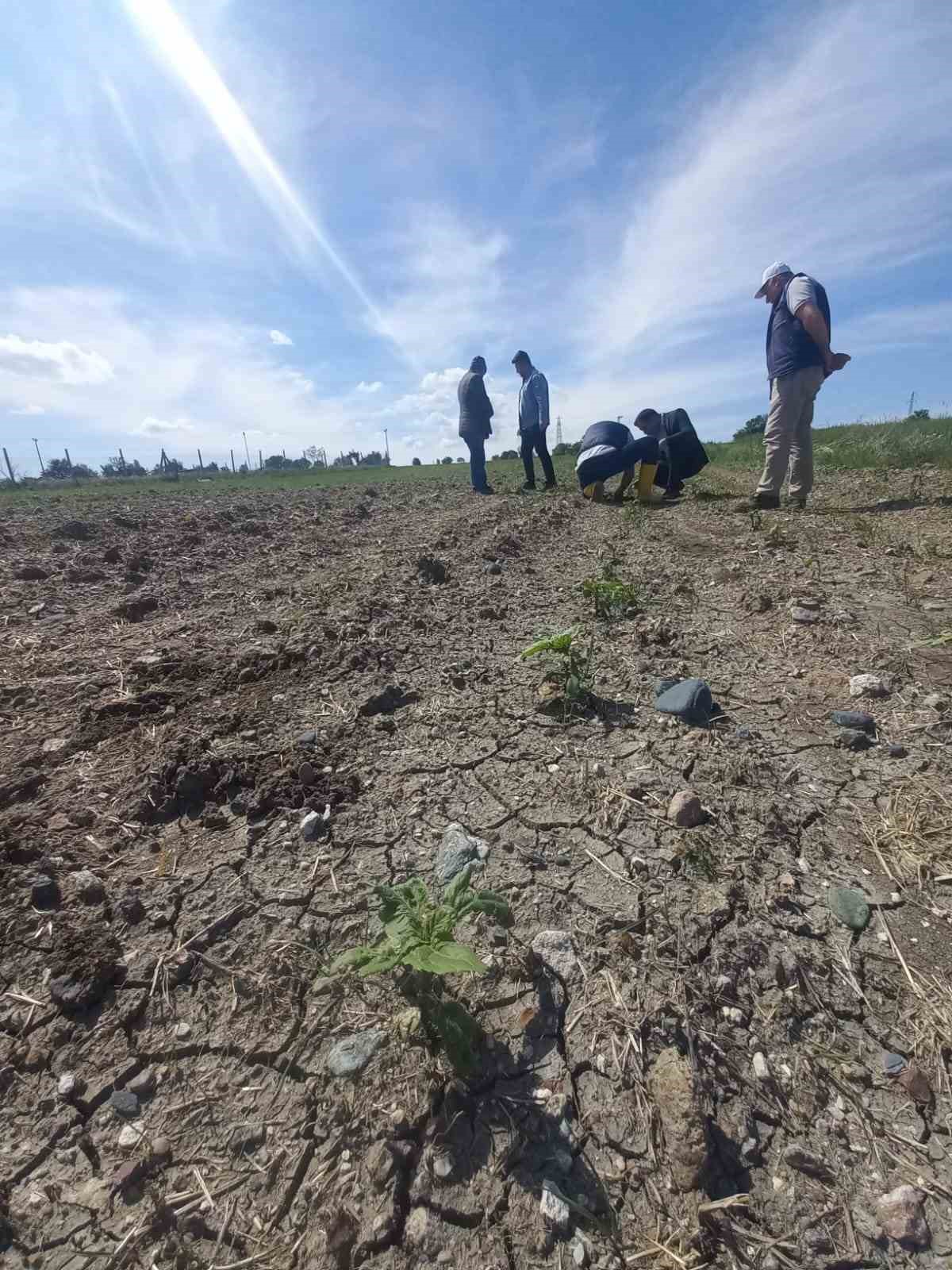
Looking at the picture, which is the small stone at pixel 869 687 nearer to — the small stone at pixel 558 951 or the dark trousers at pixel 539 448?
the small stone at pixel 558 951

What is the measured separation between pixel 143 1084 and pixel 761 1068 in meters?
1.26

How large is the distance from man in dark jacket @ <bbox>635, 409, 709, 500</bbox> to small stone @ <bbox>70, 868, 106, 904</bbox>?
808cm

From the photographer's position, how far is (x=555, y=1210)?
1008 millimetres

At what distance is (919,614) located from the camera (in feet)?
10.2

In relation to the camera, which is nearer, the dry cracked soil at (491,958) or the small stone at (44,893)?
the dry cracked soil at (491,958)

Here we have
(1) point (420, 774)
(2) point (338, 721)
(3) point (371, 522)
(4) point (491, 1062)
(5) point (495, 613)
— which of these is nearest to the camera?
(4) point (491, 1062)

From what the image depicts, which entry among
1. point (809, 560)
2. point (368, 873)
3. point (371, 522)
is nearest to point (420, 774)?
point (368, 873)

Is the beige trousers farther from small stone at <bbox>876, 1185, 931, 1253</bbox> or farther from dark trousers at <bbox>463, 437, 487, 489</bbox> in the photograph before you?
small stone at <bbox>876, 1185, 931, 1253</bbox>

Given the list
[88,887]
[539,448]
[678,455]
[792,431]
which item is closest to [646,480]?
[678,455]

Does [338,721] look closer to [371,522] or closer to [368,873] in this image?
[368,873]

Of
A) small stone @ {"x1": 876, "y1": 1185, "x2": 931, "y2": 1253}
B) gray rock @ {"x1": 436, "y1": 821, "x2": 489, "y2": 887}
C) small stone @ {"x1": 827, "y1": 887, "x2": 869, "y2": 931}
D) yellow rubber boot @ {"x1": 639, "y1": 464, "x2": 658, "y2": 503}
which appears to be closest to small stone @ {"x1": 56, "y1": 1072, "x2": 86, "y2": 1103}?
gray rock @ {"x1": 436, "y1": 821, "x2": 489, "y2": 887}

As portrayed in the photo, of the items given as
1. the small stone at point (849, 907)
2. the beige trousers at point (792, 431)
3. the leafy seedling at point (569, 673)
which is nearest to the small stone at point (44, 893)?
the leafy seedling at point (569, 673)

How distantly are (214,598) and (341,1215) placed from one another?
12.8 ft

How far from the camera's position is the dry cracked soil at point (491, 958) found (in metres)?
1.02
